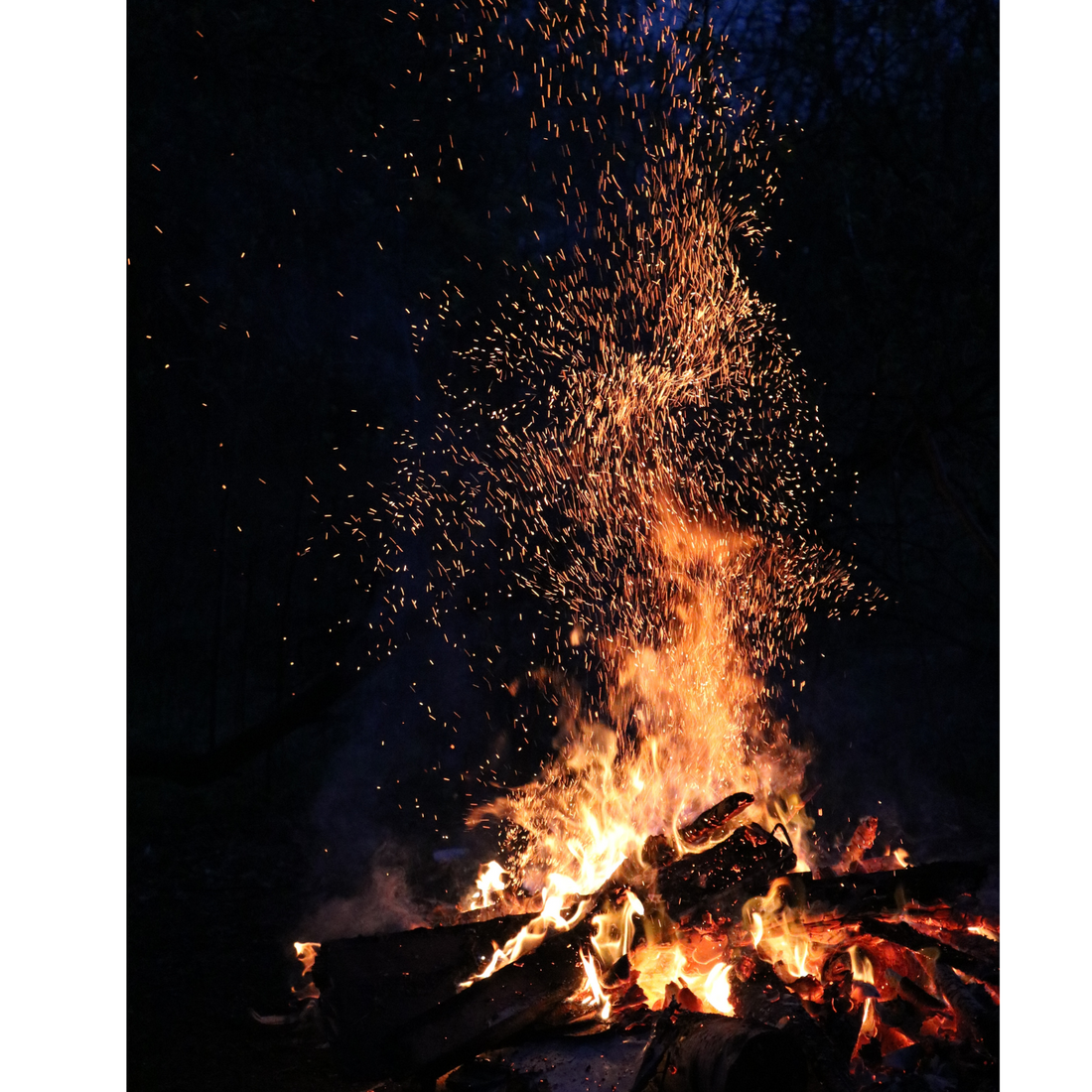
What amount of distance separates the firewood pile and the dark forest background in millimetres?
608

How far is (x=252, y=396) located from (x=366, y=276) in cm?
58

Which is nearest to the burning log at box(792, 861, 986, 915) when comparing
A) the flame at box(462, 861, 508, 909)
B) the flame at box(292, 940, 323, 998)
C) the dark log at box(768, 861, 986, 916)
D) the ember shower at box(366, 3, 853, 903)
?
the dark log at box(768, 861, 986, 916)

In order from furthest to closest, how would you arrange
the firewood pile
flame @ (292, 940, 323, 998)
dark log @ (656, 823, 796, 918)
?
flame @ (292, 940, 323, 998), dark log @ (656, 823, 796, 918), the firewood pile

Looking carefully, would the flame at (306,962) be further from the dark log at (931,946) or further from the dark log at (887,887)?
the dark log at (931,946)

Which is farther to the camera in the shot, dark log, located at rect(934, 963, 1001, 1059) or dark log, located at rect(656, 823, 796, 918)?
dark log, located at rect(656, 823, 796, 918)

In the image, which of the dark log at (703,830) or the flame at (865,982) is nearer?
the flame at (865,982)

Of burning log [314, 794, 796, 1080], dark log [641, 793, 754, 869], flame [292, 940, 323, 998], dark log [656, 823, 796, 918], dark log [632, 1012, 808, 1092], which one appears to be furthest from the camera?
flame [292, 940, 323, 998]

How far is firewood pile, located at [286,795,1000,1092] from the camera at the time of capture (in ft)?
9.03

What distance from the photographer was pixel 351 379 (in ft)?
12.3

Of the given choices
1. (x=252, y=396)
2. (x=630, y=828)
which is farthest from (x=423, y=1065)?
(x=252, y=396)

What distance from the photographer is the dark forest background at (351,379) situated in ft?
11.7

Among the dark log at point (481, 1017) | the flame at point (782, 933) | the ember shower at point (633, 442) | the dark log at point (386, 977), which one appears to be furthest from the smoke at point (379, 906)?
the flame at point (782, 933)

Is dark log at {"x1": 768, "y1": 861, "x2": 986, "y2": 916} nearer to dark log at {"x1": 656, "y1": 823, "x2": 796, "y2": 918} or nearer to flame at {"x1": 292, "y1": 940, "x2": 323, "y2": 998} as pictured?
dark log at {"x1": 656, "y1": 823, "x2": 796, "y2": 918}

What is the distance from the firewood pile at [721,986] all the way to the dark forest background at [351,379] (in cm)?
61
